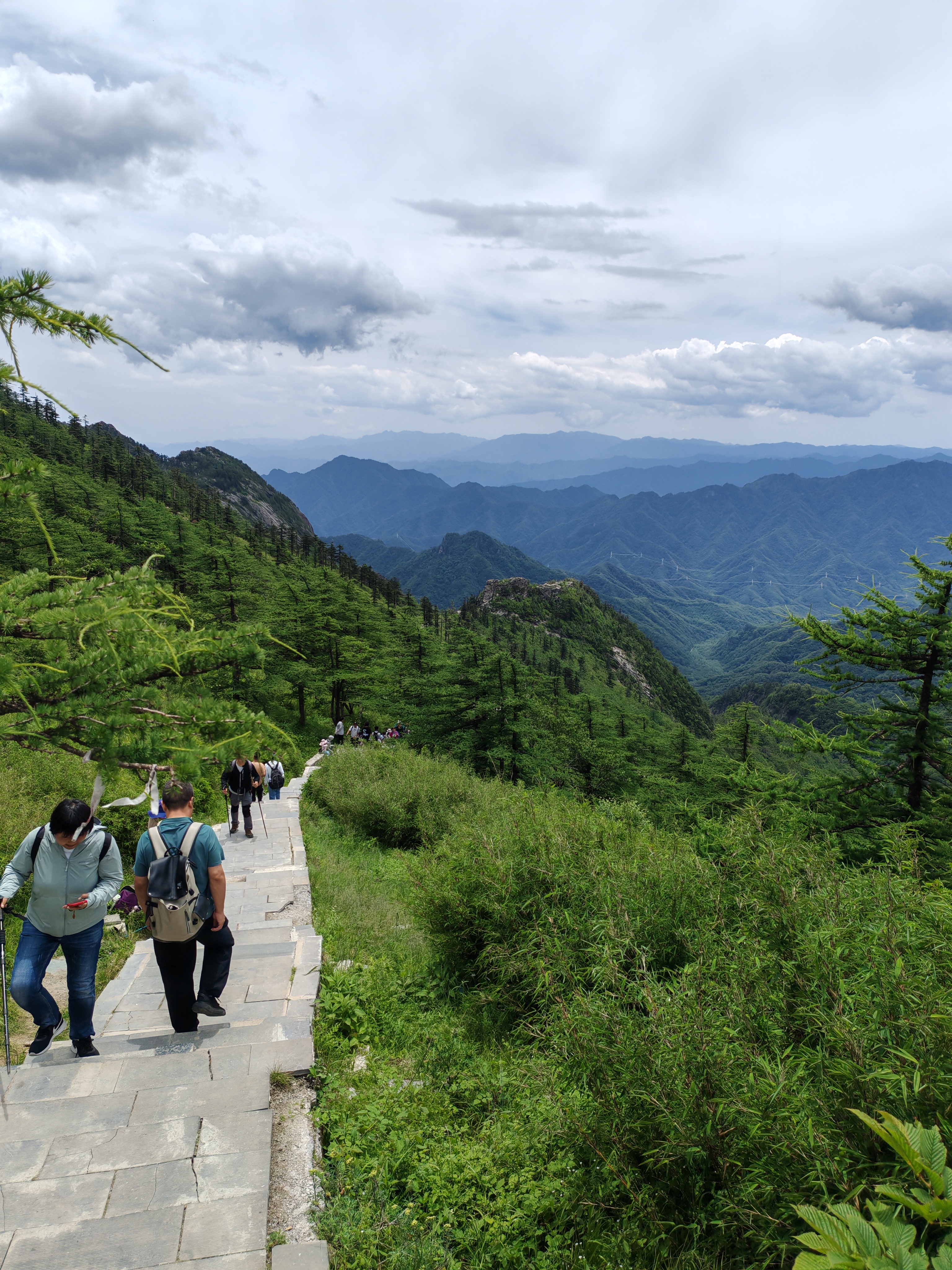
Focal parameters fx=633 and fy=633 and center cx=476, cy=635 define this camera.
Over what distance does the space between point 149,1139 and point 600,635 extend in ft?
521

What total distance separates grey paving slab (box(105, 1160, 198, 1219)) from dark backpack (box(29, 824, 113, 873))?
6.90 feet

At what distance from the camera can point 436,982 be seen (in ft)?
24.8

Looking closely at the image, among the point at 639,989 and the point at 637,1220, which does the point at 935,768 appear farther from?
the point at 637,1220

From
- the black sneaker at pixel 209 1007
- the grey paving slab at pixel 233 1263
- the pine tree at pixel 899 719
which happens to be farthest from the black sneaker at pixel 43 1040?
the pine tree at pixel 899 719

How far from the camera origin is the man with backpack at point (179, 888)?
5082 millimetres

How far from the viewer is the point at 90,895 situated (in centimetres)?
504

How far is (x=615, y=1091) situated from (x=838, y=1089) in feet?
4.11

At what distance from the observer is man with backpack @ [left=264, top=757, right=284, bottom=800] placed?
16719 millimetres

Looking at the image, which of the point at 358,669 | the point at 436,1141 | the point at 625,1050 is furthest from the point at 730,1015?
the point at 358,669

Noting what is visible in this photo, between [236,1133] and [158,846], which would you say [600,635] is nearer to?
[158,846]

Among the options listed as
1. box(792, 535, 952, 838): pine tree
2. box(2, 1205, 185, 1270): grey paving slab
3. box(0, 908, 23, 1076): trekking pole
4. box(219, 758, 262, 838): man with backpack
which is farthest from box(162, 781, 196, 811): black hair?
box(792, 535, 952, 838): pine tree

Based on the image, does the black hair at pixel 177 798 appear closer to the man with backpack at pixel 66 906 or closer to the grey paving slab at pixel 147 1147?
the man with backpack at pixel 66 906

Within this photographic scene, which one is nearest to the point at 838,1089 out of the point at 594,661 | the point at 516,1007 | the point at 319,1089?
the point at 516,1007

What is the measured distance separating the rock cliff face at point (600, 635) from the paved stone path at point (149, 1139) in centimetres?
12585
